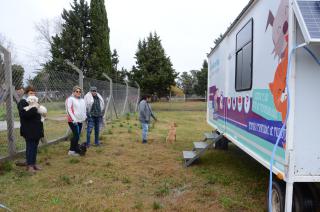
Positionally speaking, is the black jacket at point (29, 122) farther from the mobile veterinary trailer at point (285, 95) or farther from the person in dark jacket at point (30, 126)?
the mobile veterinary trailer at point (285, 95)

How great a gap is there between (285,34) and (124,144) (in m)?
7.15

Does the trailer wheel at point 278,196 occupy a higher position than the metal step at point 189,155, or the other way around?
the trailer wheel at point 278,196

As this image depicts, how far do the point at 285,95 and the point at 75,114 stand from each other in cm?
551

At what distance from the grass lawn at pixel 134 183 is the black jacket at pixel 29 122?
735mm

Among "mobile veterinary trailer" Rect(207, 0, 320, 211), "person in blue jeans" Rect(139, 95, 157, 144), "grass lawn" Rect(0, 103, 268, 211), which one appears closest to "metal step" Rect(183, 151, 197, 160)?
"grass lawn" Rect(0, 103, 268, 211)

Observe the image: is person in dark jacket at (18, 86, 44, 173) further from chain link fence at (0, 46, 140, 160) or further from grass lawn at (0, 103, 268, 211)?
chain link fence at (0, 46, 140, 160)

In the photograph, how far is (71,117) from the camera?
779cm

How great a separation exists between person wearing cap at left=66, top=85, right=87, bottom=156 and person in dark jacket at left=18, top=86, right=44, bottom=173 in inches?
57.7

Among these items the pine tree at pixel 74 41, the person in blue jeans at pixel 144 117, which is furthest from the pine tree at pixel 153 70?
the person in blue jeans at pixel 144 117

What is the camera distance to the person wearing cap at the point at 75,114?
780 cm

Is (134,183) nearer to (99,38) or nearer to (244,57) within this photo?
(244,57)

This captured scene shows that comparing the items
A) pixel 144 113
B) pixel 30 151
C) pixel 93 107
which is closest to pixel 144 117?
pixel 144 113

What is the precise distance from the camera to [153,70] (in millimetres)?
39500

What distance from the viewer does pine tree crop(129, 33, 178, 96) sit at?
38.5 meters
